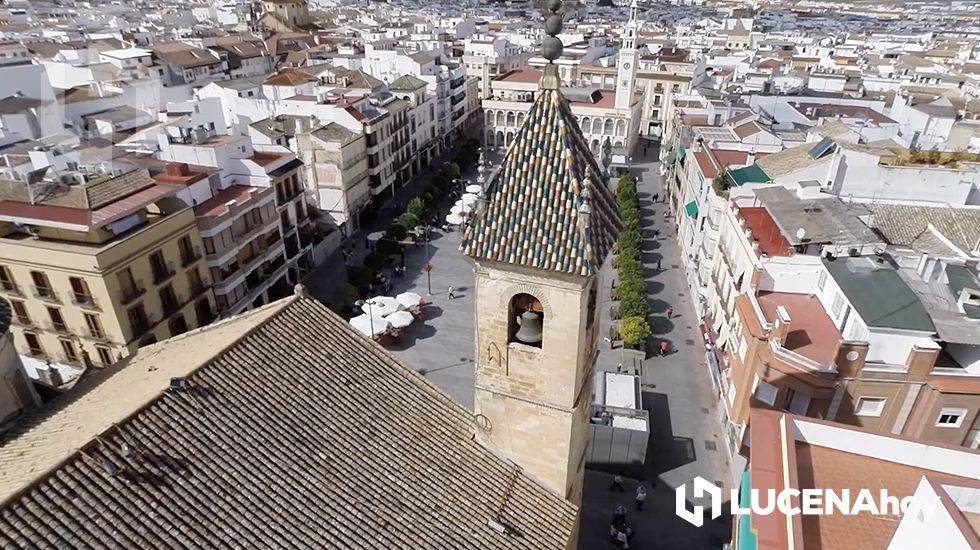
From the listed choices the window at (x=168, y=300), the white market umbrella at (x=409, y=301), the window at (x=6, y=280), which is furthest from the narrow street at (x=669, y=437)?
the window at (x=6, y=280)

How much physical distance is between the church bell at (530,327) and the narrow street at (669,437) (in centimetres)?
1478

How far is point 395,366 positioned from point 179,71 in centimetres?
9290

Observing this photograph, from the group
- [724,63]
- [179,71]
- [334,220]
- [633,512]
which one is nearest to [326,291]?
[334,220]

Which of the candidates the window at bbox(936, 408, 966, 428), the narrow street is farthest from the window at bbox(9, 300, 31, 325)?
the window at bbox(936, 408, 966, 428)

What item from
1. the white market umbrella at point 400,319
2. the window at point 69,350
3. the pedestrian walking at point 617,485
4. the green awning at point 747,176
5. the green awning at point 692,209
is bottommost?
the pedestrian walking at point 617,485

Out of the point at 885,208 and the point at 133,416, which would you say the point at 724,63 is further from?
the point at 133,416

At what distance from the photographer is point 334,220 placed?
180ft

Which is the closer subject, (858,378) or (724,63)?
(858,378)

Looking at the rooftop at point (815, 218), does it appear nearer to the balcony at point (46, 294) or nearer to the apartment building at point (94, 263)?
the apartment building at point (94, 263)

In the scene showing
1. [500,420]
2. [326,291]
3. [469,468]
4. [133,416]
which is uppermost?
[133,416]

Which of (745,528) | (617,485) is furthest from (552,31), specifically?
(617,485)

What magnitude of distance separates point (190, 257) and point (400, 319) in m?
13.4

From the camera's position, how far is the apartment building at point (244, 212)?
120ft

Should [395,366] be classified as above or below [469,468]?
above
